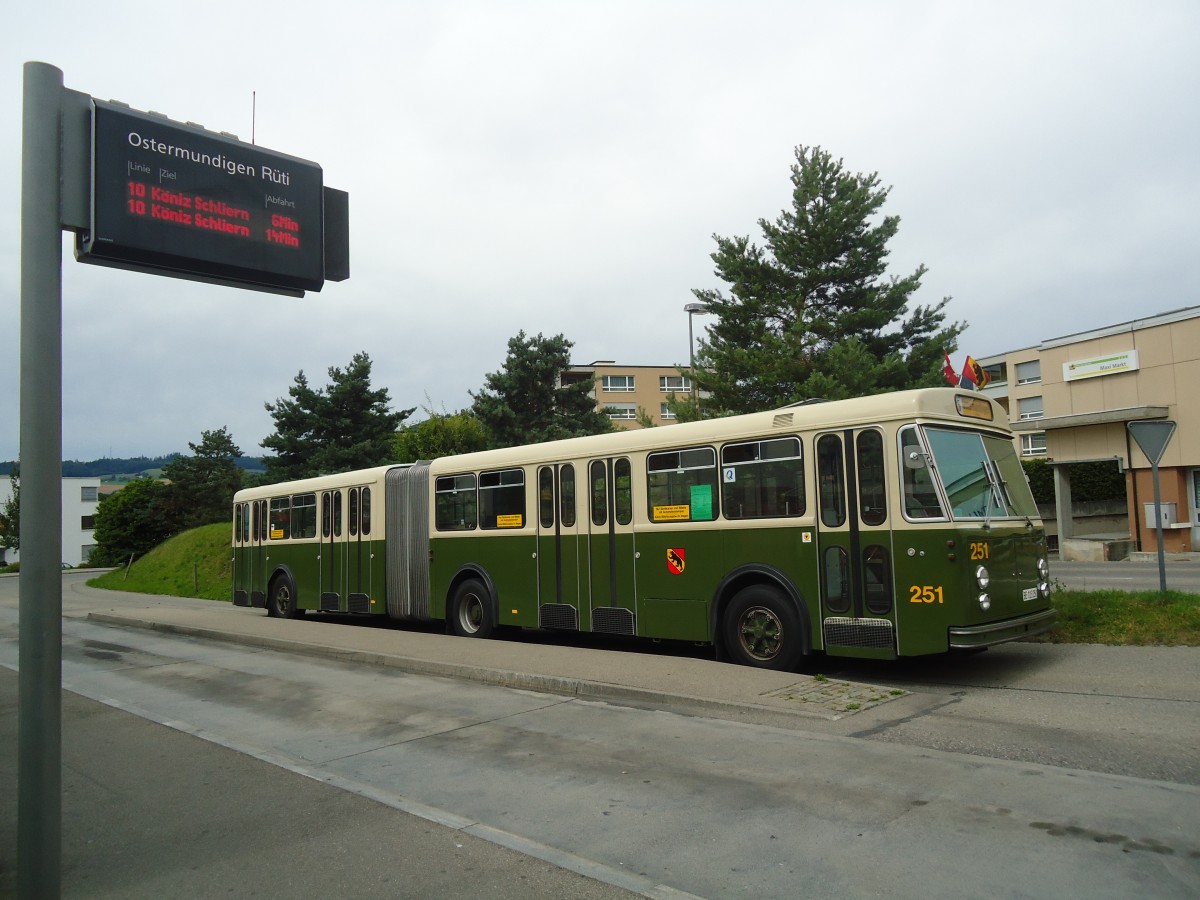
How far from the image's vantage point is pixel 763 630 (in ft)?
33.2

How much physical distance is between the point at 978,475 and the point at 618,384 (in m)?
74.0

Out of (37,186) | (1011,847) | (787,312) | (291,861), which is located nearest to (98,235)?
→ (37,186)

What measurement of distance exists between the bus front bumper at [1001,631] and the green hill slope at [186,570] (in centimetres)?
3038

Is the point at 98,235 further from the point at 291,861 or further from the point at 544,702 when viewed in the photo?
the point at 544,702

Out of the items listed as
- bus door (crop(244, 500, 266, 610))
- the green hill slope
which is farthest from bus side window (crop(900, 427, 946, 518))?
the green hill slope

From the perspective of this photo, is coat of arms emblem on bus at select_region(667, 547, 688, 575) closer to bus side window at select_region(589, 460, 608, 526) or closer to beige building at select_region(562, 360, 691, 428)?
bus side window at select_region(589, 460, 608, 526)

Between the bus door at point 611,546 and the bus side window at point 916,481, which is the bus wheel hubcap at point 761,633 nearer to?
the bus door at point 611,546

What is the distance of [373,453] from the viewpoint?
45969 mm

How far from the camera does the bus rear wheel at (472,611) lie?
14.0 metres

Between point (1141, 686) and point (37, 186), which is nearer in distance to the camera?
point (37, 186)

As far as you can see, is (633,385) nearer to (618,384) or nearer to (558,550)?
(618,384)

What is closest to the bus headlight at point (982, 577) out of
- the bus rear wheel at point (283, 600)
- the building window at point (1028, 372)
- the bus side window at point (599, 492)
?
the bus side window at point (599, 492)

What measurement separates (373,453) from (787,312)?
78.6 feet

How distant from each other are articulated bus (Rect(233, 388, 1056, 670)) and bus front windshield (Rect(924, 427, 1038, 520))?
2 centimetres
